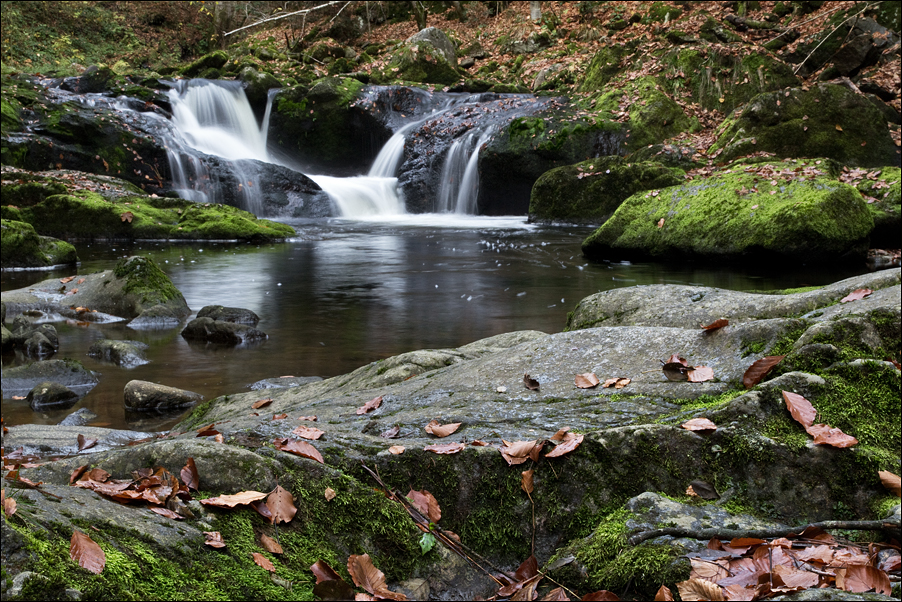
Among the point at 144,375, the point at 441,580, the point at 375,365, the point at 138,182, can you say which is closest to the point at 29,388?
the point at 144,375

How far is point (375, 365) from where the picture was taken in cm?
475

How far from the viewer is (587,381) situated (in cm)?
307

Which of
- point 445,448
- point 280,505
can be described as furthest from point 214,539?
point 445,448

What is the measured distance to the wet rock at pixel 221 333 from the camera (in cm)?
732

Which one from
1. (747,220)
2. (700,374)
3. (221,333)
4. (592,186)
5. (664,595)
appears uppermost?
(592,186)

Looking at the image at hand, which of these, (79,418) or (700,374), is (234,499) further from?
(79,418)

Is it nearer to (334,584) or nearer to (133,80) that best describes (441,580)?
(334,584)

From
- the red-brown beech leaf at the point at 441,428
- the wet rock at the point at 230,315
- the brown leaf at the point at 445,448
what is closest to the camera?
the brown leaf at the point at 445,448

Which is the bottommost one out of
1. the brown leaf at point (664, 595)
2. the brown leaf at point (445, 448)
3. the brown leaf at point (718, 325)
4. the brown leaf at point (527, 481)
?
Result: the brown leaf at point (664, 595)

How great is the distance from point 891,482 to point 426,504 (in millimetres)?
1473

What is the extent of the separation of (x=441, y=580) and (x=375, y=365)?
281 centimetres

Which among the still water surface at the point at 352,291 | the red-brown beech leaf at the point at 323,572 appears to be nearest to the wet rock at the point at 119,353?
the still water surface at the point at 352,291

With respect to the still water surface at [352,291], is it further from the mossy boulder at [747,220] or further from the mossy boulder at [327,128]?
the mossy boulder at [327,128]

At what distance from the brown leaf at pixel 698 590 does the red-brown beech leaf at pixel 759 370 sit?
3.80ft
